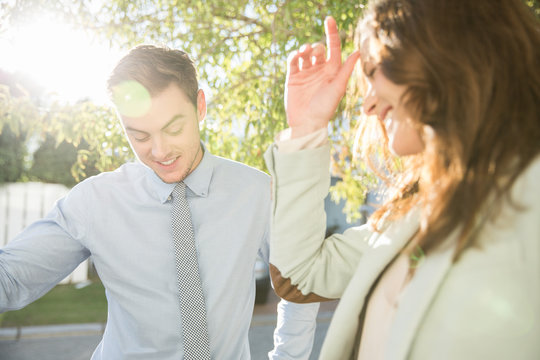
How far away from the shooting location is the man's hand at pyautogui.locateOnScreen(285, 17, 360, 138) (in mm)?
1275

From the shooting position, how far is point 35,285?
190 cm

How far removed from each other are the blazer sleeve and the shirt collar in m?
0.87

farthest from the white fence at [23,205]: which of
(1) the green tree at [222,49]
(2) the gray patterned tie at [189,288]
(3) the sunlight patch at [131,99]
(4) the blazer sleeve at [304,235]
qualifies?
(4) the blazer sleeve at [304,235]

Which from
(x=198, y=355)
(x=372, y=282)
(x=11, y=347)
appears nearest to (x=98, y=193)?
(x=198, y=355)

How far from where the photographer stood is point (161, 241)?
2.02m

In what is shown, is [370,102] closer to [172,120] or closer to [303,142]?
[303,142]

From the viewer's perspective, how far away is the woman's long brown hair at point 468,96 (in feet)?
2.94

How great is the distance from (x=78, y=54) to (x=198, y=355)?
3416 millimetres

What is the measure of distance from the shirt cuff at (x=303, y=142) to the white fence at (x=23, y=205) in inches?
416

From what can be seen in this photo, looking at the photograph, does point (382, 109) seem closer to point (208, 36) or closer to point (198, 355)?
point (198, 355)

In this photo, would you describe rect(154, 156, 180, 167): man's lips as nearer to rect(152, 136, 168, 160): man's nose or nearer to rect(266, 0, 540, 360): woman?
rect(152, 136, 168, 160): man's nose

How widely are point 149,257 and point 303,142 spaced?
40.8 inches

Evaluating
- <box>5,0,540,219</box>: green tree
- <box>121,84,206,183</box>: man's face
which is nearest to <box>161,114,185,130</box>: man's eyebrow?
<box>121,84,206,183</box>: man's face

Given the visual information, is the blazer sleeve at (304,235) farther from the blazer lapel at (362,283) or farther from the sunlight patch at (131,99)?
the sunlight patch at (131,99)
